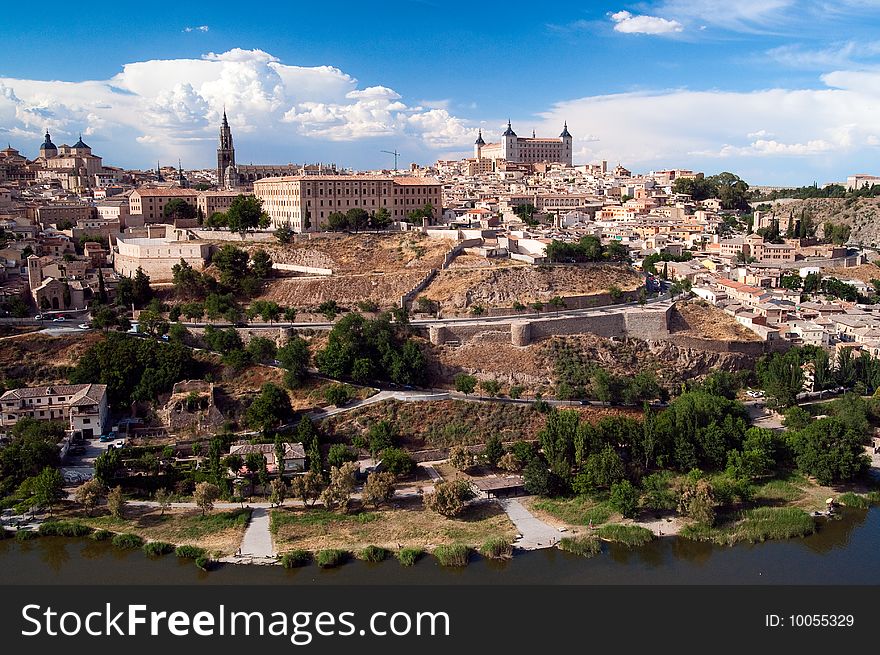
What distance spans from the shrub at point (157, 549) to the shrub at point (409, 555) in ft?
18.3

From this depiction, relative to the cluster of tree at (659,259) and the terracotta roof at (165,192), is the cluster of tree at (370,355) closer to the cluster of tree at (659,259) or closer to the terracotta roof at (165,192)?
the cluster of tree at (659,259)

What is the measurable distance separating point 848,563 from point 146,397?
2114 centimetres

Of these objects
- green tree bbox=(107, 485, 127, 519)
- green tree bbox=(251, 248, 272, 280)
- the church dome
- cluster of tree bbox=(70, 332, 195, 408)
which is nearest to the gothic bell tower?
the church dome

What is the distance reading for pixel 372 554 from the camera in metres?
18.5

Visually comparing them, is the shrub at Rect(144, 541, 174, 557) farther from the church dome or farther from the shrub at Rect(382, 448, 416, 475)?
the church dome

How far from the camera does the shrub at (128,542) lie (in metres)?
19.1

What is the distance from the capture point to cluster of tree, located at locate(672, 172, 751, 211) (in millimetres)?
63969

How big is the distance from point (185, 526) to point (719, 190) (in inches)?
2261

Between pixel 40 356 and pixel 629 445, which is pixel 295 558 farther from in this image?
pixel 40 356

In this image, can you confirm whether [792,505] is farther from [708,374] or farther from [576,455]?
[708,374]

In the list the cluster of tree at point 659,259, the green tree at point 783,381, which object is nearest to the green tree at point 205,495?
the green tree at point 783,381

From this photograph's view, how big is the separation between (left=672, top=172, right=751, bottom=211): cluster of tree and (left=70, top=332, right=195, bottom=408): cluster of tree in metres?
49.9

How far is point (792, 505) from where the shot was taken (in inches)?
842

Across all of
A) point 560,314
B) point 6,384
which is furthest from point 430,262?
point 6,384
